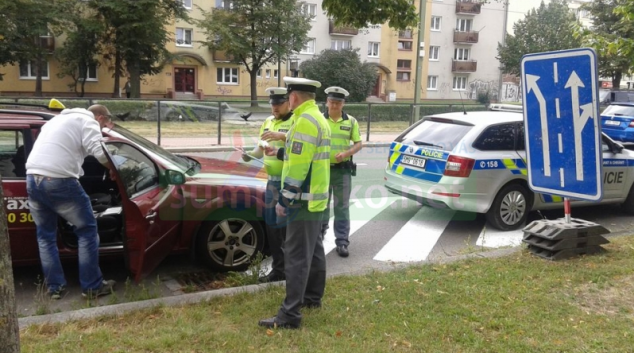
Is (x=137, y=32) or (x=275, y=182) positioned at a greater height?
(x=137, y=32)

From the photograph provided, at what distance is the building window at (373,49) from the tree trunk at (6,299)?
48252 mm

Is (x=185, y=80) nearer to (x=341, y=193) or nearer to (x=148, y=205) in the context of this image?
(x=341, y=193)

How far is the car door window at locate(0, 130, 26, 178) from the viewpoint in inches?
186

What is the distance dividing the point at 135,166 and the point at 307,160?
7.32ft

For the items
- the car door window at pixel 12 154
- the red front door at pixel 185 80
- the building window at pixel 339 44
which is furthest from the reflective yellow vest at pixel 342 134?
the building window at pixel 339 44

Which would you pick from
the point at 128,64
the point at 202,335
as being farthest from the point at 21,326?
the point at 128,64

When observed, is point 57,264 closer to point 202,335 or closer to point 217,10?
point 202,335

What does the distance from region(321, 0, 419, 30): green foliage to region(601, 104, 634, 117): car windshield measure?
13324 mm

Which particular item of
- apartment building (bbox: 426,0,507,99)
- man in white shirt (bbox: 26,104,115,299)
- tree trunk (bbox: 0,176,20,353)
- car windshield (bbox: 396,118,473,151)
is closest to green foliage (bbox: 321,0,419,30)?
car windshield (bbox: 396,118,473,151)

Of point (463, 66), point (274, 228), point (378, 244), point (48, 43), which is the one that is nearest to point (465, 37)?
point (463, 66)

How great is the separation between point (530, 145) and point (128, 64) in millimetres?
32733

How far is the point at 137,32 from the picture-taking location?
32.2 metres

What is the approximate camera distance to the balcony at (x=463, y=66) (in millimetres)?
52188

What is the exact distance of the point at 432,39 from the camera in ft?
169
